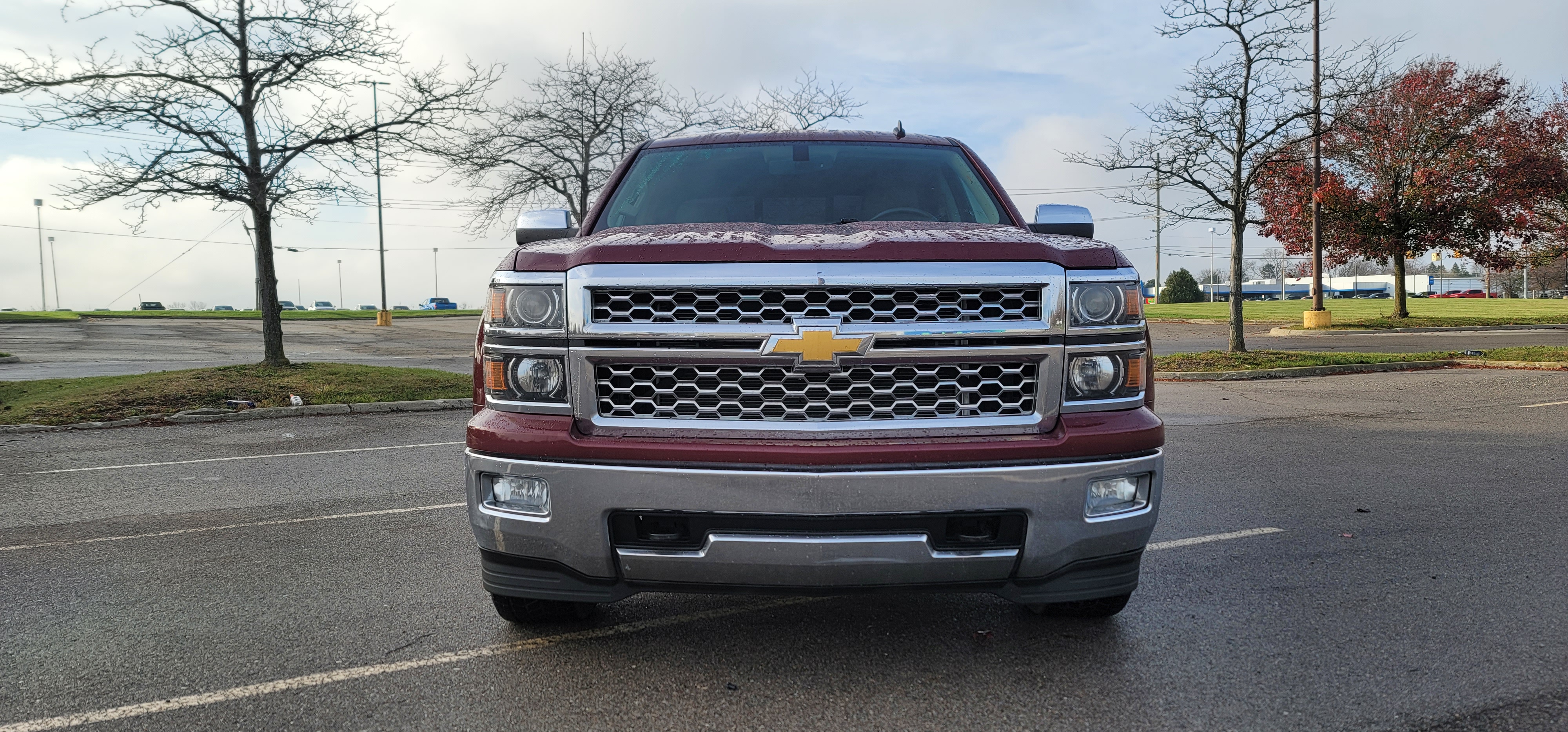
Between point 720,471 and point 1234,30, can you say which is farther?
point 1234,30

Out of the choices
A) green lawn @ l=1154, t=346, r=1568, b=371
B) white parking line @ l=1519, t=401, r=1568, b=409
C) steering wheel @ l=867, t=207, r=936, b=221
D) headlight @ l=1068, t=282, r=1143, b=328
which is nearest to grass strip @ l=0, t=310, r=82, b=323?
green lawn @ l=1154, t=346, r=1568, b=371

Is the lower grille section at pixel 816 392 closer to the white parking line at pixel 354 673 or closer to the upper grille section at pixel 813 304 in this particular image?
the upper grille section at pixel 813 304

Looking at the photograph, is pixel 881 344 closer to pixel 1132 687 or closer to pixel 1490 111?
pixel 1132 687

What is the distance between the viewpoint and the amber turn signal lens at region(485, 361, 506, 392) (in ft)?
9.80

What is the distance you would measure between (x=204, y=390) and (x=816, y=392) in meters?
12.2

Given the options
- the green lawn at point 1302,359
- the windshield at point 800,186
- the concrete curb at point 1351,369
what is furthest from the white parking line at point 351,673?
the green lawn at point 1302,359

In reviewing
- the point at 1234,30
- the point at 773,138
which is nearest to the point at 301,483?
the point at 773,138

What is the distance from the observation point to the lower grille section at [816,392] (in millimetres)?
2834

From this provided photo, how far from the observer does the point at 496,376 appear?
118 inches

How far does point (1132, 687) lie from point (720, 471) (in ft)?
4.66

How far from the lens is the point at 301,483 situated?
22.8 ft

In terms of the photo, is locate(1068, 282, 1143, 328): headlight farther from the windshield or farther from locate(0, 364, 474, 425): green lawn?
locate(0, 364, 474, 425): green lawn

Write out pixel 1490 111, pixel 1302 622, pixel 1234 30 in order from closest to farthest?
pixel 1302 622 → pixel 1234 30 → pixel 1490 111

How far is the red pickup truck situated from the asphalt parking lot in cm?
35
